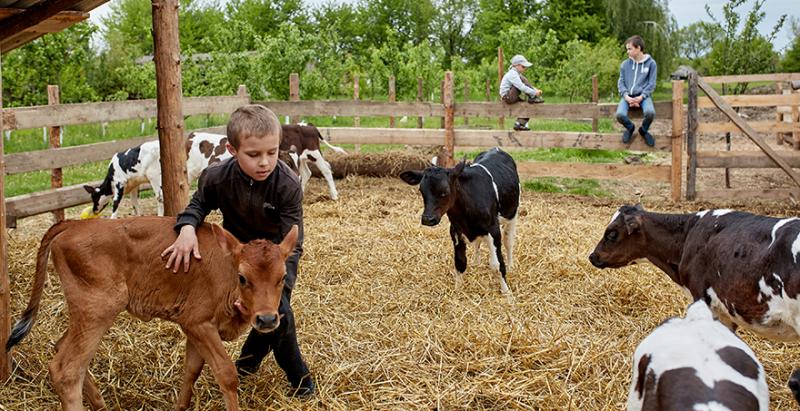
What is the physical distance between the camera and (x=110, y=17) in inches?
2393

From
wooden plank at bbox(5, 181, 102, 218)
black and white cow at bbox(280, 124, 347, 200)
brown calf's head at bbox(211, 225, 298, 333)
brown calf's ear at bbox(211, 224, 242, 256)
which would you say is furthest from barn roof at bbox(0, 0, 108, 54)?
black and white cow at bbox(280, 124, 347, 200)

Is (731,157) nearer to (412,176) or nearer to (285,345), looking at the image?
(412,176)

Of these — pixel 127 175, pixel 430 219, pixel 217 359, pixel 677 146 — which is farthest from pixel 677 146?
pixel 217 359

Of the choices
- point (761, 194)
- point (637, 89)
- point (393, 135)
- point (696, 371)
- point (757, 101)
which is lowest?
point (761, 194)

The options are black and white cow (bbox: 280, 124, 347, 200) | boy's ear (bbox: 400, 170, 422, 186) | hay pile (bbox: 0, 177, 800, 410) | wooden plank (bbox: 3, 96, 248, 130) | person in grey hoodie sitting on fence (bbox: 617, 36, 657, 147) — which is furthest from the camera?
black and white cow (bbox: 280, 124, 347, 200)

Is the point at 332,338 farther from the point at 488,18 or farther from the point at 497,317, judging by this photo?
the point at 488,18

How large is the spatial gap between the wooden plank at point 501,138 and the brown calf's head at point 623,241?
6124 millimetres

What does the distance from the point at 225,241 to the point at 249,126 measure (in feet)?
2.06

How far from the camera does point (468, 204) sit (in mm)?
7031

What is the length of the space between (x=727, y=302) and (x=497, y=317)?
1.97 meters

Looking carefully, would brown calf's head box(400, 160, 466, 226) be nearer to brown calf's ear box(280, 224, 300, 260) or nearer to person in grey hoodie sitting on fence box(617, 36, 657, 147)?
brown calf's ear box(280, 224, 300, 260)

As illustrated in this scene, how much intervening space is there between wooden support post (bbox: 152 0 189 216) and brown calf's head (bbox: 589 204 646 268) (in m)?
3.17

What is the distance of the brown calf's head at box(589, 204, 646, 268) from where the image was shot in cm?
566

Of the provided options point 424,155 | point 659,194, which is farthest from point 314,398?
point 424,155
